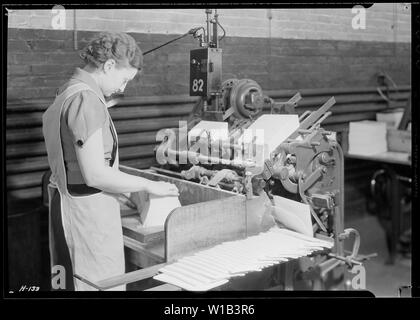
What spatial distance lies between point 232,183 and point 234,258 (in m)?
0.60

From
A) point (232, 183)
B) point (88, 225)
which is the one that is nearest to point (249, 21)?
point (232, 183)

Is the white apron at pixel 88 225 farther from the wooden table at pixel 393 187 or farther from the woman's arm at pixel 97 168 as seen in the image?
the wooden table at pixel 393 187

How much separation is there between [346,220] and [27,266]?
3.12 meters

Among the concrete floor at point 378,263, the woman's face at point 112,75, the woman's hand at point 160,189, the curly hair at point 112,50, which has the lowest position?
the concrete floor at point 378,263

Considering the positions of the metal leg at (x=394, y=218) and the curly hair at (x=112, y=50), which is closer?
the curly hair at (x=112, y=50)

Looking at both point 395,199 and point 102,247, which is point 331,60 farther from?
point 102,247

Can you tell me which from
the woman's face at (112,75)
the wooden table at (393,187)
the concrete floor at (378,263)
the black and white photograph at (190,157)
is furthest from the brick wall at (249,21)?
the concrete floor at (378,263)

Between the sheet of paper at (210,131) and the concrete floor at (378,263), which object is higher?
the sheet of paper at (210,131)

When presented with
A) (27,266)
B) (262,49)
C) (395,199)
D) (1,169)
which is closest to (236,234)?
(1,169)

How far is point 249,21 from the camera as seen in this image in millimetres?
4160

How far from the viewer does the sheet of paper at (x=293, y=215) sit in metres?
2.44

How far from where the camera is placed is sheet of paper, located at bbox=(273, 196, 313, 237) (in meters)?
2.44

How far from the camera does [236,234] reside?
7.32 feet

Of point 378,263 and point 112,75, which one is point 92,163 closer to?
point 112,75
